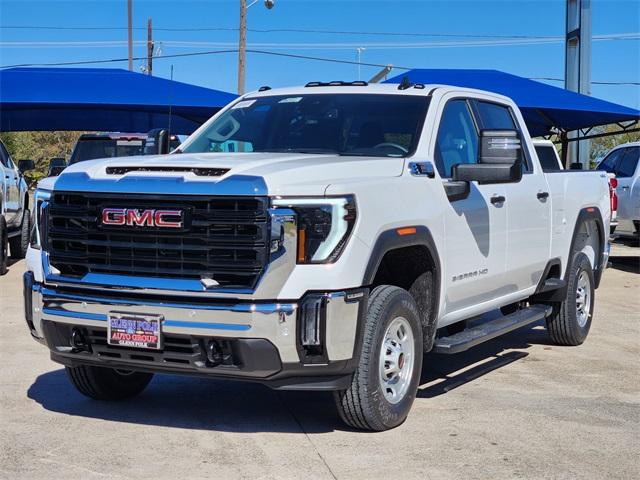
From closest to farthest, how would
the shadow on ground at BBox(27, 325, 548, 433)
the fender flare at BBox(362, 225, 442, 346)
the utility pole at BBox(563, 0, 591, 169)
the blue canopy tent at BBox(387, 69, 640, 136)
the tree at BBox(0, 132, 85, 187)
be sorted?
the fender flare at BBox(362, 225, 442, 346), the shadow on ground at BBox(27, 325, 548, 433), the blue canopy tent at BBox(387, 69, 640, 136), the utility pole at BBox(563, 0, 591, 169), the tree at BBox(0, 132, 85, 187)

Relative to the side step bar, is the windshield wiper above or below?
above

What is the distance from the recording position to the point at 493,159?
20.4 ft

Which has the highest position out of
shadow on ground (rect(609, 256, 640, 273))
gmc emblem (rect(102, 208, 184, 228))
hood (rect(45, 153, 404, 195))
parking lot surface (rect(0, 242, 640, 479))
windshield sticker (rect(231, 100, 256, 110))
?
windshield sticker (rect(231, 100, 256, 110))

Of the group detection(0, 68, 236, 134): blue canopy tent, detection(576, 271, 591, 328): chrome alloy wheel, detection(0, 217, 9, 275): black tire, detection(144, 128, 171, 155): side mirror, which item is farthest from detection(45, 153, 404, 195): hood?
detection(0, 68, 236, 134): blue canopy tent

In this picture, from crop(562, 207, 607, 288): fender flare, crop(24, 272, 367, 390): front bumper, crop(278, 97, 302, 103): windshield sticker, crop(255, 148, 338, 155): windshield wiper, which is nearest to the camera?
crop(24, 272, 367, 390): front bumper

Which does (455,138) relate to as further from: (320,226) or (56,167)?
(56,167)

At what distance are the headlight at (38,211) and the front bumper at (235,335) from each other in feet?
1.69

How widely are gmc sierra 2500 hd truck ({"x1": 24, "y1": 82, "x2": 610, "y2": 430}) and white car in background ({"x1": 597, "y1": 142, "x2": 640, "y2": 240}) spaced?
9.39 metres

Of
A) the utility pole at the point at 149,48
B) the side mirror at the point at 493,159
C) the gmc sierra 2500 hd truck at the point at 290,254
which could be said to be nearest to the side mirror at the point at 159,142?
the gmc sierra 2500 hd truck at the point at 290,254

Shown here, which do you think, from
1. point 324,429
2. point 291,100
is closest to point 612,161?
point 291,100

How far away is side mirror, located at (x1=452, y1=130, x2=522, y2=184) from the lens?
612cm

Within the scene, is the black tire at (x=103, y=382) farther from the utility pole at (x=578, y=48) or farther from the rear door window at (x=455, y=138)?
the utility pole at (x=578, y=48)

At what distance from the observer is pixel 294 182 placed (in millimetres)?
4969

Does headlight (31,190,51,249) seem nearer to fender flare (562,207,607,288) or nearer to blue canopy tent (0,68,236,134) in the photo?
fender flare (562,207,607,288)
